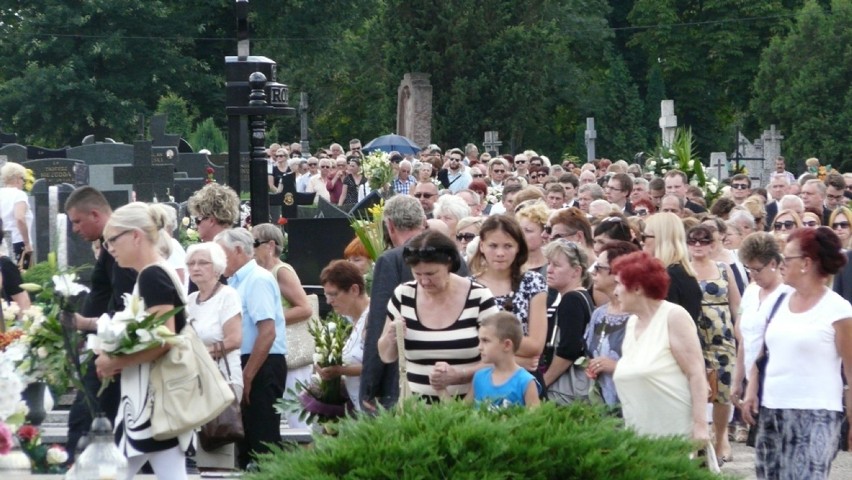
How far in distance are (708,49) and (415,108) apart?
24.6 m

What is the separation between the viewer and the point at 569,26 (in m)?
64.9

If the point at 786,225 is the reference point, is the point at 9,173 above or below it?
above

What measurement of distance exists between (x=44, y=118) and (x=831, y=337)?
46418mm

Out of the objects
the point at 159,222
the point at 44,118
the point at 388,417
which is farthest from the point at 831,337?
the point at 44,118

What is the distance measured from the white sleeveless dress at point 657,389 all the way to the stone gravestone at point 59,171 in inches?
704

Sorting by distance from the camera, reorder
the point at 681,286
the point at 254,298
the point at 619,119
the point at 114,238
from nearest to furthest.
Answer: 1. the point at 114,238
2. the point at 254,298
3. the point at 681,286
4. the point at 619,119

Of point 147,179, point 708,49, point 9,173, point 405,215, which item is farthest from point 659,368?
point 708,49

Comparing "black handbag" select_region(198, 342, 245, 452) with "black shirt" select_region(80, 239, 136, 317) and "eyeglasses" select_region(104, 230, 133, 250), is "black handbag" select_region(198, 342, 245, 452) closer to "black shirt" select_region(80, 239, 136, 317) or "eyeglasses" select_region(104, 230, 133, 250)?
"black shirt" select_region(80, 239, 136, 317)

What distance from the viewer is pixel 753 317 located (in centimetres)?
930

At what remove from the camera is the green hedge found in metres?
5.27

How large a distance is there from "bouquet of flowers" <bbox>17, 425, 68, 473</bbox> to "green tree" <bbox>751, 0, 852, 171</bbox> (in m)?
50.7

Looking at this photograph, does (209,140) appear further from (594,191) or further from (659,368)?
(659,368)

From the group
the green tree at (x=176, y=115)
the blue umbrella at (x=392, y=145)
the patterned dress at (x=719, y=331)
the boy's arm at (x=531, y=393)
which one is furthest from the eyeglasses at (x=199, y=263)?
the green tree at (x=176, y=115)

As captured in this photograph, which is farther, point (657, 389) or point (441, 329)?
point (441, 329)
